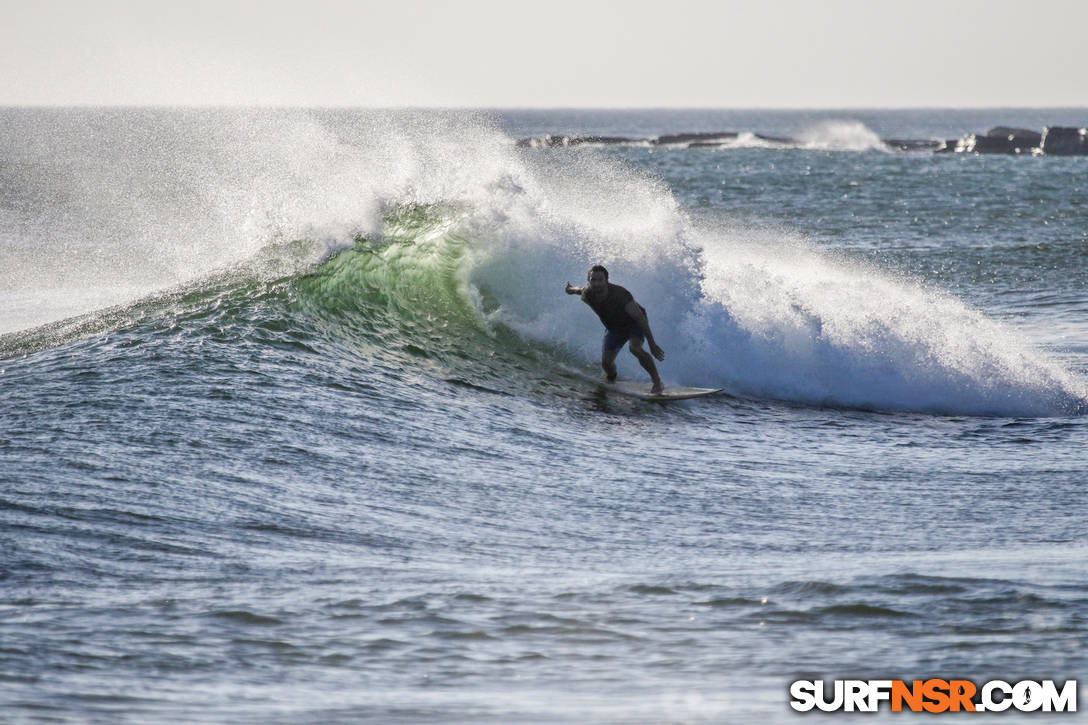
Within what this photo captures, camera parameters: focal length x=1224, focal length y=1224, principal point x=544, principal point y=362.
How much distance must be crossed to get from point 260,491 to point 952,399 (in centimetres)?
804

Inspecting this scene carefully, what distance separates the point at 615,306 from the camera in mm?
12641

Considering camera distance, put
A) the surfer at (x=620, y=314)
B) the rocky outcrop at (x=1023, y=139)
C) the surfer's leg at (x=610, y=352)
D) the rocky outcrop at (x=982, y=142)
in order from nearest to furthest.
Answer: the surfer at (x=620, y=314), the surfer's leg at (x=610, y=352), the rocky outcrop at (x=982, y=142), the rocky outcrop at (x=1023, y=139)

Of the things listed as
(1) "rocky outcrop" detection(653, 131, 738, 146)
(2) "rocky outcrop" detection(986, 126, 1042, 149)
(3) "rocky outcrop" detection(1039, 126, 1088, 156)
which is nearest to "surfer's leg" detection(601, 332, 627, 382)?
(3) "rocky outcrop" detection(1039, 126, 1088, 156)

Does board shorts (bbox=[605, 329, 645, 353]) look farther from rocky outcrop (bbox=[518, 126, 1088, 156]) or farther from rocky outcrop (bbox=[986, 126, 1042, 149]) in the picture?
rocky outcrop (bbox=[986, 126, 1042, 149])

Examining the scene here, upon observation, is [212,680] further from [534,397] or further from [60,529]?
[534,397]

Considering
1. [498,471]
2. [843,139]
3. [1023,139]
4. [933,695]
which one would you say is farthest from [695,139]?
[933,695]

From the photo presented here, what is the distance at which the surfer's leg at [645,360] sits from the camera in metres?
12.6

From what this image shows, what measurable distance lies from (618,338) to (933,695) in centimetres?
806

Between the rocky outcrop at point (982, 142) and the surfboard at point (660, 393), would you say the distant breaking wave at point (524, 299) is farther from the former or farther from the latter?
the rocky outcrop at point (982, 142)

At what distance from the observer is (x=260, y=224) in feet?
54.7

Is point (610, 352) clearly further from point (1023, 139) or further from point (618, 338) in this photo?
point (1023, 139)

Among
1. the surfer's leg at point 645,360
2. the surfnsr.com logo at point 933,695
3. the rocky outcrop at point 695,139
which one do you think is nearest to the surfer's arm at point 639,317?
the surfer's leg at point 645,360

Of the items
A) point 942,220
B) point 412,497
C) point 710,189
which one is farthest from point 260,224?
point 710,189

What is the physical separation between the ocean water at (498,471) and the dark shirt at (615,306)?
0.83 m
